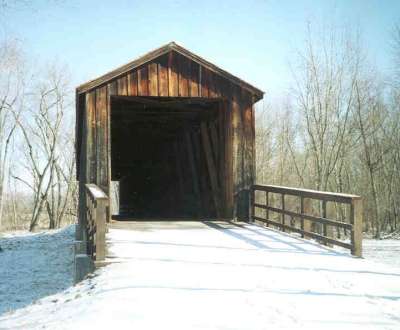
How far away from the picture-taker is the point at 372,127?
30.3m

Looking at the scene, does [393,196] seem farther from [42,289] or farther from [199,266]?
[199,266]

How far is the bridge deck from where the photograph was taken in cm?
392

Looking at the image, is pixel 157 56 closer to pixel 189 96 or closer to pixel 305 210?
pixel 189 96

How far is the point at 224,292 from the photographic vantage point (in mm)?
4668

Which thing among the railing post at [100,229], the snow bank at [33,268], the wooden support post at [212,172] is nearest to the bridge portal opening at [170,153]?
the wooden support post at [212,172]

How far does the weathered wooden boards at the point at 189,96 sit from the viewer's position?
10.4 meters

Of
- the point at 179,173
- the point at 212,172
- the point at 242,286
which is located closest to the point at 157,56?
the point at 212,172

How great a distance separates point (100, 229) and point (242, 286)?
7.86 ft

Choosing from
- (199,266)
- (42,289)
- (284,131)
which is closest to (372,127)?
(284,131)

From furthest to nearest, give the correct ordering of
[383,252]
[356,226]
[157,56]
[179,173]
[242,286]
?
1. [383,252]
2. [179,173]
3. [157,56]
4. [356,226]
5. [242,286]

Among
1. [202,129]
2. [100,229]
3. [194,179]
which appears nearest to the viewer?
[100,229]

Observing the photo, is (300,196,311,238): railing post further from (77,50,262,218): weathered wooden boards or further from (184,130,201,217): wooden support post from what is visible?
(184,130,201,217): wooden support post

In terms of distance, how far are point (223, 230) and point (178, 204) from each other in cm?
833

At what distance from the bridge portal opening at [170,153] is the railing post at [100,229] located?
4929mm
